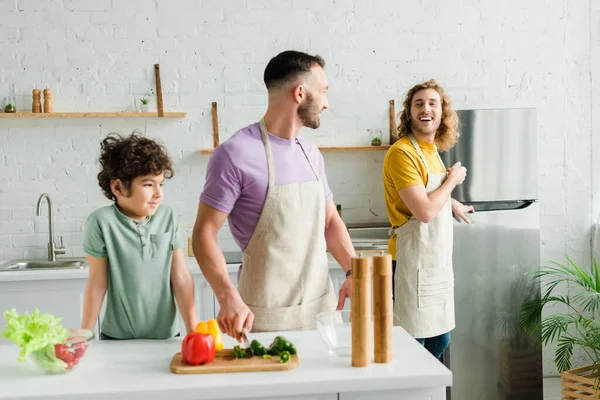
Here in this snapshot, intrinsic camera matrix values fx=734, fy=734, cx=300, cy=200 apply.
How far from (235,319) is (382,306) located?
423 mm

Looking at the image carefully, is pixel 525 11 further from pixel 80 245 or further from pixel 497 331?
pixel 80 245

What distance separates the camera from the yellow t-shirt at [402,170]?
3.01m

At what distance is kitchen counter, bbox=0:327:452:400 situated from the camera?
1.71 meters

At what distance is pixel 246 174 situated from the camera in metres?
2.40

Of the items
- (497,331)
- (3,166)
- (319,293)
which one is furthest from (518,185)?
(3,166)

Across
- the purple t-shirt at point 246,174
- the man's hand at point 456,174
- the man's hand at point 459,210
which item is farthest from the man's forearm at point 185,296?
the man's hand at point 459,210

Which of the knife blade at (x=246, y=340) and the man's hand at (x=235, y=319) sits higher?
the man's hand at (x=235, y=319)

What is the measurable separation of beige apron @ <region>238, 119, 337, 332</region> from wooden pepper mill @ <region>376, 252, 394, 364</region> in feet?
2.01

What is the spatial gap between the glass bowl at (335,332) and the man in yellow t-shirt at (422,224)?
113 centimetres

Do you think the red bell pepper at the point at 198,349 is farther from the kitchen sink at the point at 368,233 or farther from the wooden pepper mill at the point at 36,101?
the wooden pepper mill at the point at 36,101

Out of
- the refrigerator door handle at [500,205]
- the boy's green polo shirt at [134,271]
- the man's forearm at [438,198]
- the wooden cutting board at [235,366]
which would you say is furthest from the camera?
the refrigerator door handle at [500,205]

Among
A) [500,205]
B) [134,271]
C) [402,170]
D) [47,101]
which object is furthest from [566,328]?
[47,101]

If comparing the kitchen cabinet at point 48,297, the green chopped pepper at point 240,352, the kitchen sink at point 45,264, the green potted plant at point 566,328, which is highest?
the green chopped pepper at point 240,352

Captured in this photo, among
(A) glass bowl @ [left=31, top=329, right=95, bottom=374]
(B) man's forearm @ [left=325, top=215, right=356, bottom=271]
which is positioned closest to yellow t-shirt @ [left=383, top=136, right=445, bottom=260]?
(B) man's forearm @ [left=325, top=215, right=356, bottom=271]
